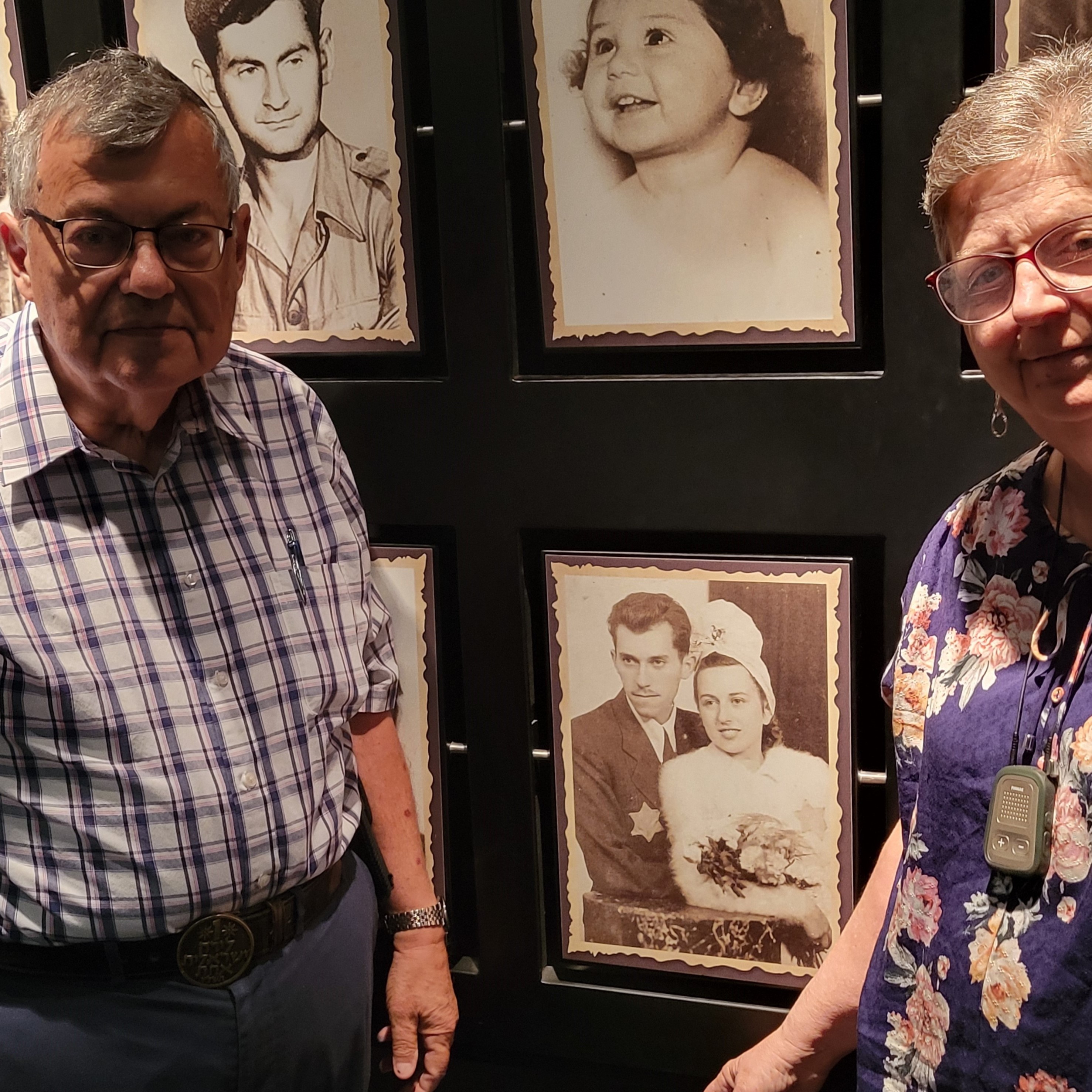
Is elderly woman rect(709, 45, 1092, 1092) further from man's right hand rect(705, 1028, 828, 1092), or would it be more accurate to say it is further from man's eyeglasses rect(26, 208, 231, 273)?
man's eyeglasses rect(26, 208, 231, 273)

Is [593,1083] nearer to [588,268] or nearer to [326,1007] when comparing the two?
[326,1007]

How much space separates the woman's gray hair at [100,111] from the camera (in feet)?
4.23

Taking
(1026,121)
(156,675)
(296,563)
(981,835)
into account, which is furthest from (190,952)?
(1026,121)

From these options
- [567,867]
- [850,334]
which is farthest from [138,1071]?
[850,334]

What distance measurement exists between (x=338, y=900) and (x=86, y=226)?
2.85 feet

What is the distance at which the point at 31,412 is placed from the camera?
4.52 ft

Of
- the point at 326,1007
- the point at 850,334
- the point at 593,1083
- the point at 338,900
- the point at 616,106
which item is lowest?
the point at 593,1083

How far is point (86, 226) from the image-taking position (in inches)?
51.3

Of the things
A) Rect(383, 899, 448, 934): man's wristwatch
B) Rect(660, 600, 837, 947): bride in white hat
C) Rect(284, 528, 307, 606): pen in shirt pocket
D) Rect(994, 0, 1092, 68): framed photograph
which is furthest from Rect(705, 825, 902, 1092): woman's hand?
Rect(994, 0, 1092, 68): framed photograph

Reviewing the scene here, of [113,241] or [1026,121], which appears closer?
[1026,121]

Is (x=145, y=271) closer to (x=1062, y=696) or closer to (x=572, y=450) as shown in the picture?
(x=572, y=450)

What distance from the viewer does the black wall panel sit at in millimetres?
1446

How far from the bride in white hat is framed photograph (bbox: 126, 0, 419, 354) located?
1.93 feet

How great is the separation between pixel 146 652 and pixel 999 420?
38.5 inches
